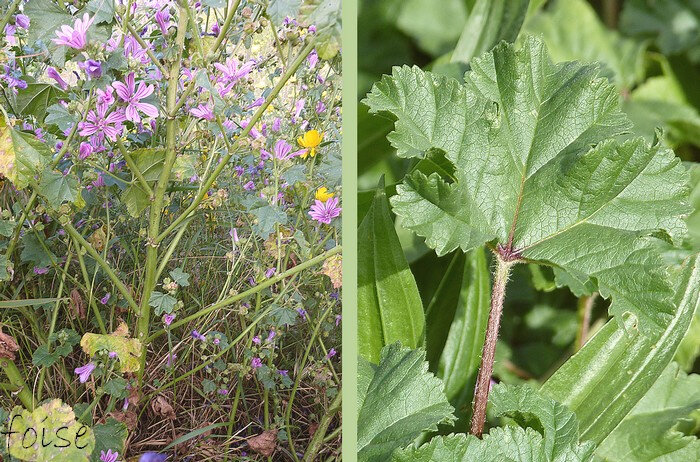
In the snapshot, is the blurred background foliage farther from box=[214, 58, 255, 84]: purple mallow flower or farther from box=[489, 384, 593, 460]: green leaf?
box=[214, 58, 255, 84]: purple mallow flower

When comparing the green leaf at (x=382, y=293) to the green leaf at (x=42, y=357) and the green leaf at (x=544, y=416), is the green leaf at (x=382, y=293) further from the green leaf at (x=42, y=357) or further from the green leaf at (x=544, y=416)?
the green leaf at (x=42, y=357)

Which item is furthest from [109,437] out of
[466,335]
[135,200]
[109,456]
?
[466,335]

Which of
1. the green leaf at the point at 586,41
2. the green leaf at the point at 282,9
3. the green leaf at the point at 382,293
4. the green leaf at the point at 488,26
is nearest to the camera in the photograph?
the green leaf at the point at 282,9

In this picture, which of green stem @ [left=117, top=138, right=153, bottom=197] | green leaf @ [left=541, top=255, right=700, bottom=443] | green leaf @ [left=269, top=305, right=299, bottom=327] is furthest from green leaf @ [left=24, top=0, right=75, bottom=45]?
green leaf @ [left=541, top=255, right=700, bottom=443]

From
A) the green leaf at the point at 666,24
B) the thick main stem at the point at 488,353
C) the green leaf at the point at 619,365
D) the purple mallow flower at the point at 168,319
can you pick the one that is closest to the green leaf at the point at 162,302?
the purple mallow flower at the point at 168,319

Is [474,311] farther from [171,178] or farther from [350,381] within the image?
[171,178]

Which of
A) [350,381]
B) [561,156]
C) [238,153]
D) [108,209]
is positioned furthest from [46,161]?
[561,156]

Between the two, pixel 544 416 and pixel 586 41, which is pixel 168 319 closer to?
pixel 544 416
